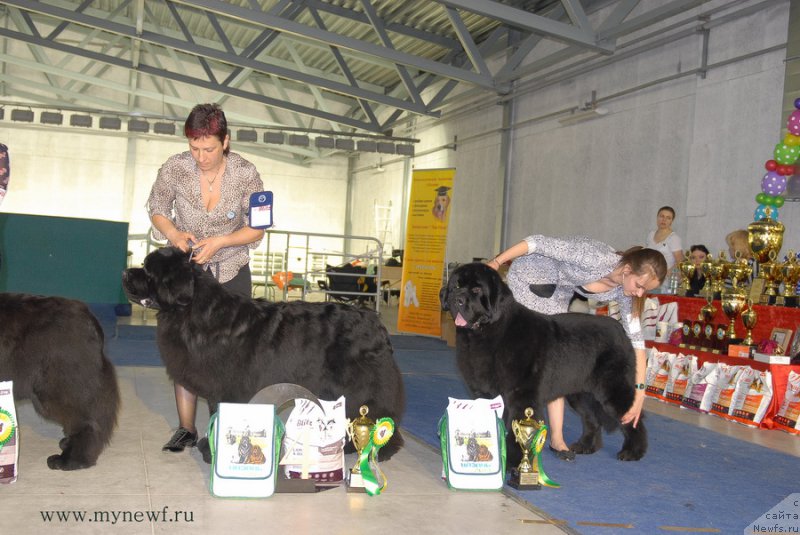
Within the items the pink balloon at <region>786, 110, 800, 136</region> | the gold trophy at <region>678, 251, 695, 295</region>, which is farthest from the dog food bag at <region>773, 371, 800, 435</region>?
the pink balloon at <region>786, 110, 800, 136</region>

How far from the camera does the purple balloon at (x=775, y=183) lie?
693 centimetres

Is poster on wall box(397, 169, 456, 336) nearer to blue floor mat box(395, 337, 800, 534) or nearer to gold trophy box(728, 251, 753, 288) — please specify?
gold trophy box(728, 251, 753, 288)

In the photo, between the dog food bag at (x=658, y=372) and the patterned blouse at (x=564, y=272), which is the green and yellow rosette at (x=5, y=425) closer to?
the patterned blouse at (x=564, y=272)

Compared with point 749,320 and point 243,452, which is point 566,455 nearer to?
point 243,452

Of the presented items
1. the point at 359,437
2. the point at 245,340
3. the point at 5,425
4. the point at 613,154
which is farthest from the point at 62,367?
the point at 613,154

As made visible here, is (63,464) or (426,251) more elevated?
(426,251)

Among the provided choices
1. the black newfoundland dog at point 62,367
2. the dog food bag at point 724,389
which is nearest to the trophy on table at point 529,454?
the black newfoundland dog at point 62,367

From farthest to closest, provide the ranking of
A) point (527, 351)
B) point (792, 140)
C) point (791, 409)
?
point (792, 140) → point (791, 409) → point (527, 351)

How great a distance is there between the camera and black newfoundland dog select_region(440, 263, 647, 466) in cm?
339

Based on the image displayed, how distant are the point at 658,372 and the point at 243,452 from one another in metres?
4.76

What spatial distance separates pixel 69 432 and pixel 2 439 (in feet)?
0.96

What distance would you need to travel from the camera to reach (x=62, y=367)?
9.80ft

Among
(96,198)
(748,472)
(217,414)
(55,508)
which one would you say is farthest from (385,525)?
(96,198)

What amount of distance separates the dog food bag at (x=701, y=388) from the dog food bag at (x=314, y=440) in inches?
152
